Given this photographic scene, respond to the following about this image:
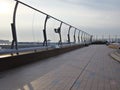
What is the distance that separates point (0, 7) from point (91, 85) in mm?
4511

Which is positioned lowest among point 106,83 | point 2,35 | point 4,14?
point 106,83

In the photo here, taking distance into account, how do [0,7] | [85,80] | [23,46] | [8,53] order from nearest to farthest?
[85,80]
[0,7]
[8,53]
[23,46]

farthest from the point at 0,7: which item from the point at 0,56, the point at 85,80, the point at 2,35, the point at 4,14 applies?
the point at 85,80

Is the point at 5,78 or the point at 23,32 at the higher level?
the point at 23,32

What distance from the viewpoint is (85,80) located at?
7609mm

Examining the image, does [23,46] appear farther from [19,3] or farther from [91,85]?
[91,85]

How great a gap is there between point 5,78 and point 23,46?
15.7 ft

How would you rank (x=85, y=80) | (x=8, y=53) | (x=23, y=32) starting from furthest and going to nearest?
(x=23, y=32) < (x=8, y=53) < (x=85, y=80)

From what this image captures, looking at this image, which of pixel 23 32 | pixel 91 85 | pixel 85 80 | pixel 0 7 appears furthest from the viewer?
pixel 23 32

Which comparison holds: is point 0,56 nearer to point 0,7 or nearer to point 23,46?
point 0,7

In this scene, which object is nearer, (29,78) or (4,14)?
(29,78)

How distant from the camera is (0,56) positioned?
9.98 meters

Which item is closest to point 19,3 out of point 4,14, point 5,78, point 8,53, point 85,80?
point 4,14

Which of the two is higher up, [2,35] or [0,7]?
[0,7]
